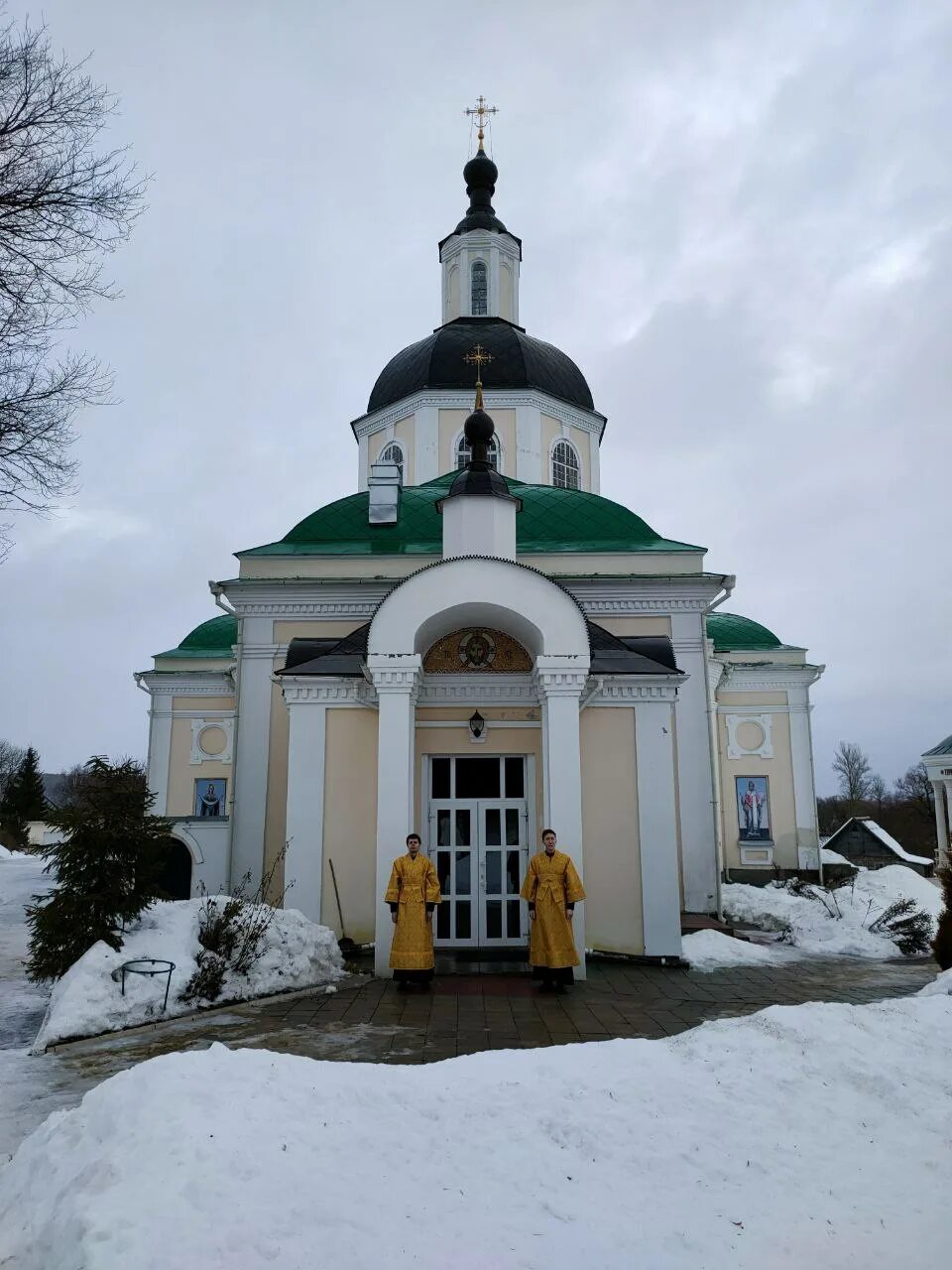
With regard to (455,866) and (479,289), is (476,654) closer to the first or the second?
(455,866)

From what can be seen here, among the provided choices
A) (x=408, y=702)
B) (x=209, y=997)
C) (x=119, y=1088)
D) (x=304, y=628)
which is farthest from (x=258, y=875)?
(x=119, y=1088)

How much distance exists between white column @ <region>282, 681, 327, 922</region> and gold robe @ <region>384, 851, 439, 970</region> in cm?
191

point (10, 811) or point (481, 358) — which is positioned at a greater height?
point (481, 358)

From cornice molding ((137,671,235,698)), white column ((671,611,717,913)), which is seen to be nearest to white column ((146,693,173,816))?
cornice molding ((137,671,235,698))

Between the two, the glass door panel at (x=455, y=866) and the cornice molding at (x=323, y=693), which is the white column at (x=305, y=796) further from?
the glass door panel at (x=455, y=866)

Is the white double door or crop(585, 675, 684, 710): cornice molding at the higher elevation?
crop(585, 675, 684, 710): cornice molding

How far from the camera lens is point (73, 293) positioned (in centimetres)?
838

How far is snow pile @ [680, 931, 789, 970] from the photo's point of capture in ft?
36.2

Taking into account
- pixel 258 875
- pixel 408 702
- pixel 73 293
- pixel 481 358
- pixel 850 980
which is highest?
pixel 481 358

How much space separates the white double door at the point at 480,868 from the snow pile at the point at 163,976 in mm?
1955

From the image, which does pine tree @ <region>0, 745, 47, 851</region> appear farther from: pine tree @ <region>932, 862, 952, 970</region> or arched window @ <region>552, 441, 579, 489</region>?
pine tree @ <region>932, 862, 952, 970</region>

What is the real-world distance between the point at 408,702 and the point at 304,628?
529 centimetres

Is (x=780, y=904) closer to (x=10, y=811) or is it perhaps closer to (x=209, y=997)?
(x=209, y=997)

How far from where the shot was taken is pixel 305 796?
37.3ft
